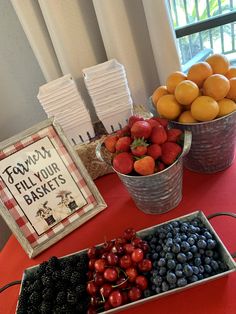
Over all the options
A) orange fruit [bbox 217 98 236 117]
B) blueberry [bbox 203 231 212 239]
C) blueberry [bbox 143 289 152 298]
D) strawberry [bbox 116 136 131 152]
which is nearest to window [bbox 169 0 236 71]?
orange fruit [bbox 217 98 236 117]

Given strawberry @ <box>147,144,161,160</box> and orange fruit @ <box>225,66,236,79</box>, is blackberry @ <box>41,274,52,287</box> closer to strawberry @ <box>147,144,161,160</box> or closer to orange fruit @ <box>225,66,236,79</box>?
strawberry @ <box>147,144,161,160</box>

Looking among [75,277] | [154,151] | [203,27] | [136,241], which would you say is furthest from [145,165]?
[203,27]

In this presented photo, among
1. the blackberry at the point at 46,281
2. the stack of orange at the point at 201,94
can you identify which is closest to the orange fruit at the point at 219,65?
the stack of orange at the point at 201,94

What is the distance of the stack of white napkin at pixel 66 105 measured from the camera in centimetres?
80

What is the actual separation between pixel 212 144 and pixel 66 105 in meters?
0.39

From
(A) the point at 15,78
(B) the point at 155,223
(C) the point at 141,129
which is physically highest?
(A) the point at 15,78

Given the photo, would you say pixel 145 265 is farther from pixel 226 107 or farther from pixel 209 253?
pixel 226 107

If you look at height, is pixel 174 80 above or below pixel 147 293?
above

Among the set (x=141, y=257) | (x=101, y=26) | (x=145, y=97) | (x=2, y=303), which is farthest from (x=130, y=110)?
(x=2, y=303)

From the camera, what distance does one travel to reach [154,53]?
34.9 inches

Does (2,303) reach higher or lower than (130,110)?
lower

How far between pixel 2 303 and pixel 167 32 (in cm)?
78

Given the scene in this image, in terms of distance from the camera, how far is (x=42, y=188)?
2.37 feet

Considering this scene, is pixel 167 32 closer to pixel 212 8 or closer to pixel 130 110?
pixel 130 110
